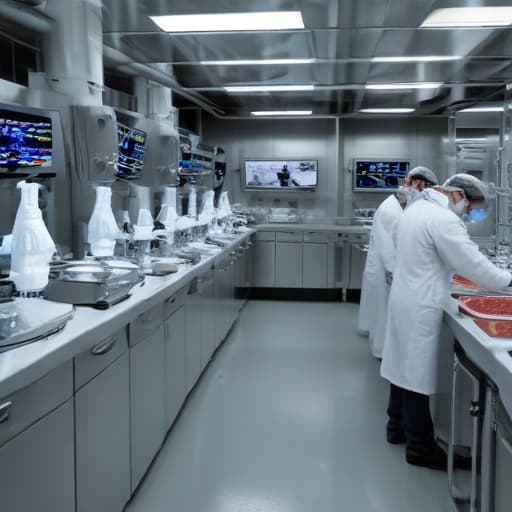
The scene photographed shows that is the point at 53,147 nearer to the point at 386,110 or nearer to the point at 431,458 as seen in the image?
the point at 431,458

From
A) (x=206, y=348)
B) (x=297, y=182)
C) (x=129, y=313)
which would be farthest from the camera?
(x=297, y=182)

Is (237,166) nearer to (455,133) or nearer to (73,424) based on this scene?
(455,133)

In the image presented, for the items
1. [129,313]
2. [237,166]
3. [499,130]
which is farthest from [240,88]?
[129,313]

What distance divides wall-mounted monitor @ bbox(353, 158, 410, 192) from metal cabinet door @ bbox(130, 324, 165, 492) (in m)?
5.72

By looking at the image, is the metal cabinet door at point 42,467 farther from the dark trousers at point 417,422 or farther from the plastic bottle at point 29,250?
the dark trousers at point 417,422

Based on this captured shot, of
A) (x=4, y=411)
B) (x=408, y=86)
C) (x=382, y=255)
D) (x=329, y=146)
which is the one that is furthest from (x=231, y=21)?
(x=329, y=146)

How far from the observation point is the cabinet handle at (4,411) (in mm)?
1390

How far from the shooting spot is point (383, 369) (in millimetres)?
3057

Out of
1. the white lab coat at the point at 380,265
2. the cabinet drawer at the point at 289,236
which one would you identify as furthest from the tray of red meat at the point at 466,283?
the cabinet drawer at the point at 289,236

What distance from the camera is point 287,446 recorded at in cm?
318

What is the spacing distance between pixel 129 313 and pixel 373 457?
1.60 m

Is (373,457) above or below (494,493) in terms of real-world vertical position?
below

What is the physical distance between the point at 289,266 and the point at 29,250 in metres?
5.54

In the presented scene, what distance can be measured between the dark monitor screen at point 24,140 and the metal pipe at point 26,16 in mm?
877
